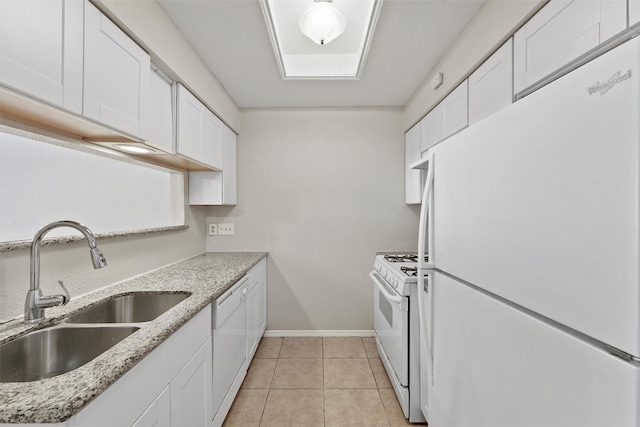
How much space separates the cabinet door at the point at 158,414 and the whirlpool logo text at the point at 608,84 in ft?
4.69

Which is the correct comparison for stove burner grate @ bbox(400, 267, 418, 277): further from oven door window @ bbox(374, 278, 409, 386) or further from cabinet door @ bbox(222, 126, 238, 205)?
cabinet door @ bbox(222, 126, 238, 205)

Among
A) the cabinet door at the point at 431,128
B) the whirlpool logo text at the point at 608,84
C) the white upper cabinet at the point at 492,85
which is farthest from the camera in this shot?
the cabinet door at the point at 431,128

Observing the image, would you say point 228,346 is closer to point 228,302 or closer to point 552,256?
point 228,302

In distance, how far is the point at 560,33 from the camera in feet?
3.48

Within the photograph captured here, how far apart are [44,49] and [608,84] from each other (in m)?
1.53

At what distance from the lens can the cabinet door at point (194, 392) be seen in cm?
109

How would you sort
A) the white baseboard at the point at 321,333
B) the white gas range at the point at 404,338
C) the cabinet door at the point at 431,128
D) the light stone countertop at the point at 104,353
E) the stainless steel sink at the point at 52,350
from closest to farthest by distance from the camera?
1. the light stone countertop at the point at 104,353
2. the stainless steel sink at the point at 52,350
3. the white gas range at the point at 404,338
4. the cabinet door at the point at 431,128
5. the white baseboard at the point at 321,333

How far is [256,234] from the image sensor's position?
9.73 ft

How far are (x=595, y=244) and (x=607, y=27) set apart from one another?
827mm

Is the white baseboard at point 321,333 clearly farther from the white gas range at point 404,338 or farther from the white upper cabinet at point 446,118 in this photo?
the white upper cabinet at point 446,118

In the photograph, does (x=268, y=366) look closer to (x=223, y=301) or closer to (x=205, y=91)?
(x=223, y=301)

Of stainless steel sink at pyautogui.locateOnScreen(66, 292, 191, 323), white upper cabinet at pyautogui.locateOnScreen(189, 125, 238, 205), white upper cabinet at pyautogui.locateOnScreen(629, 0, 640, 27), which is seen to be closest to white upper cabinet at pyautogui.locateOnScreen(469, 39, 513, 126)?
white upper cabinet at pyautogui.locateOnScreen(629, 0, 640, 27)

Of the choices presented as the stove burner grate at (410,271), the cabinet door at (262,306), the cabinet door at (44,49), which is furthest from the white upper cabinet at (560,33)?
the cabinet door at (262,306)

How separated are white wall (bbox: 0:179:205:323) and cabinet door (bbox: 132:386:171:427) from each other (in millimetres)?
680
